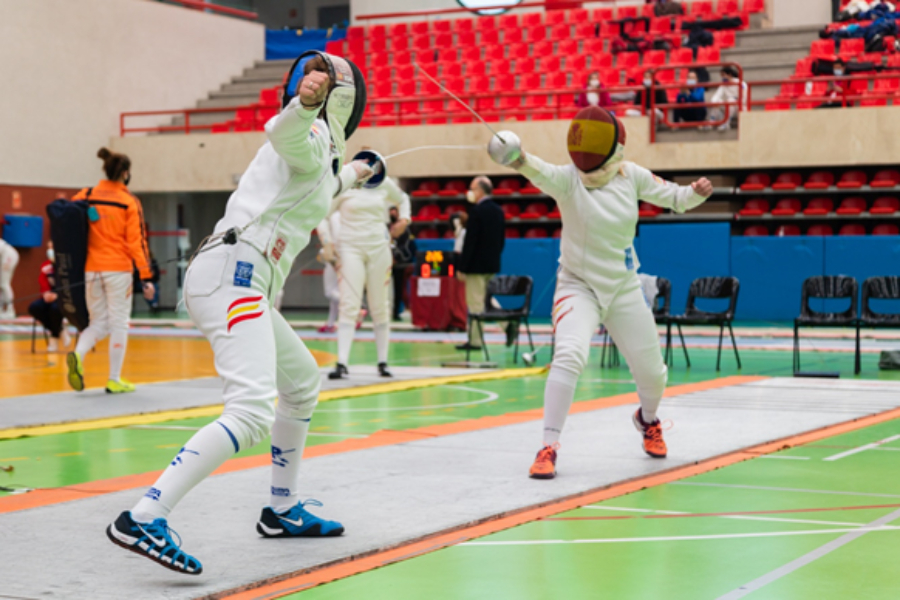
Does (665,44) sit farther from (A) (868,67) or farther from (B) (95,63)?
(B) (95,63)

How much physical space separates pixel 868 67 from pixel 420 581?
17822 millimetres

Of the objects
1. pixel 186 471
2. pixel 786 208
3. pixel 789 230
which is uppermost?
pixel 786 208

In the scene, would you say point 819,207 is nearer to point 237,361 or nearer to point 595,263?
point 595,263

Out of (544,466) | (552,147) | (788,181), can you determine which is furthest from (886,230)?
(544,466)

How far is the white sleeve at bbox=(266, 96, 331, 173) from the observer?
150 inches

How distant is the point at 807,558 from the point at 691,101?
54.9 ft

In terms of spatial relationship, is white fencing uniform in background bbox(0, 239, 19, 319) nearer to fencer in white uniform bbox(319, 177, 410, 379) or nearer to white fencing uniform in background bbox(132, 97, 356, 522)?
fencer in white uniform bbox(319, 177, 410, 379)

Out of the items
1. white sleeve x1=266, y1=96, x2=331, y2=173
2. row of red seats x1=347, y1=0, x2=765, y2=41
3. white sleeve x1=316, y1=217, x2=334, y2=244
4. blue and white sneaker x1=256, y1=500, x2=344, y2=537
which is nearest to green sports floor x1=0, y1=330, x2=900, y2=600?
blue and white sneaker x1=256, y1=500, x2=344, y2=537

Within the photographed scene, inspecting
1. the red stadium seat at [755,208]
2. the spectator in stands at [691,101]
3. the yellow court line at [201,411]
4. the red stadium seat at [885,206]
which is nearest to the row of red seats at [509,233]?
the spectator in stands at [691,101]

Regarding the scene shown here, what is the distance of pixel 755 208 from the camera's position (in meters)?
19.6

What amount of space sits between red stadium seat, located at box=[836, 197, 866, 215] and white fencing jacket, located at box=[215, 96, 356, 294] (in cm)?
1635

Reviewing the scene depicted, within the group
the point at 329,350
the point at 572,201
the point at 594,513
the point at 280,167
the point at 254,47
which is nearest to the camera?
the point at 280,167

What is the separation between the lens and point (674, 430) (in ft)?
23.7

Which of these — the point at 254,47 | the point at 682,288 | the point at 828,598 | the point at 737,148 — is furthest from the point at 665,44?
the point at 828,598
